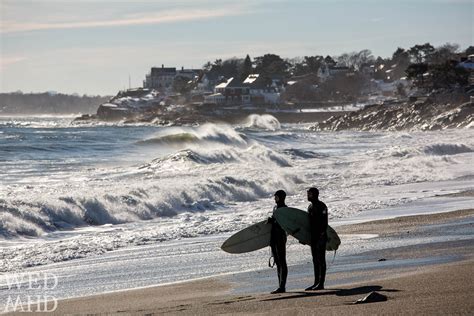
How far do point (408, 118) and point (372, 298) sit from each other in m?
86.5

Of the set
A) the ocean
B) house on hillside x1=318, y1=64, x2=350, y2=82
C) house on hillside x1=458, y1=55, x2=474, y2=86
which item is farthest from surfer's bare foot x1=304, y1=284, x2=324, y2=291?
house on hillside x1=318, y1=64, x2=350, y2=82

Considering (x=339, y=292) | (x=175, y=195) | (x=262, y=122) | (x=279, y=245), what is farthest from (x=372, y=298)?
(x=262, y=122)

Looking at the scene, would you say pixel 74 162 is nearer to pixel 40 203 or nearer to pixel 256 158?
pixel 256 158

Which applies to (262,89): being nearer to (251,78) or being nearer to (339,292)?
(251,78)

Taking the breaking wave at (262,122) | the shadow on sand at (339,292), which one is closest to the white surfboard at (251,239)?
the shadow on sand at (339,292)

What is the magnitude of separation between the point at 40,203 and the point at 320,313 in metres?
11.8

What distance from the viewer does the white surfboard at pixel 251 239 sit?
10681 mm

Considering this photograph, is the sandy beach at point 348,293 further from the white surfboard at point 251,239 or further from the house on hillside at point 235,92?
the house on hillside at point 235,92

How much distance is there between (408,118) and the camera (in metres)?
93.0

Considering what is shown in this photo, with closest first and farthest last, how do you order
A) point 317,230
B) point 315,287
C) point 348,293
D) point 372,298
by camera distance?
point 372,298, point 348,293, point 315,287, point 317,230

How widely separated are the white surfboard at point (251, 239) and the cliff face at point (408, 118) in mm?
64610

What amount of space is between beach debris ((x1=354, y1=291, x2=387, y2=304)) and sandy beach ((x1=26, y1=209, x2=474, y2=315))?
86mm

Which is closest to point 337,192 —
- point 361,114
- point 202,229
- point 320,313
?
point 202,229

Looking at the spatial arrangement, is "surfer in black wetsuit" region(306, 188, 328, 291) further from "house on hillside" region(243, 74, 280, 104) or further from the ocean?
"house on hillside" region(243, 74, 280, 104)
